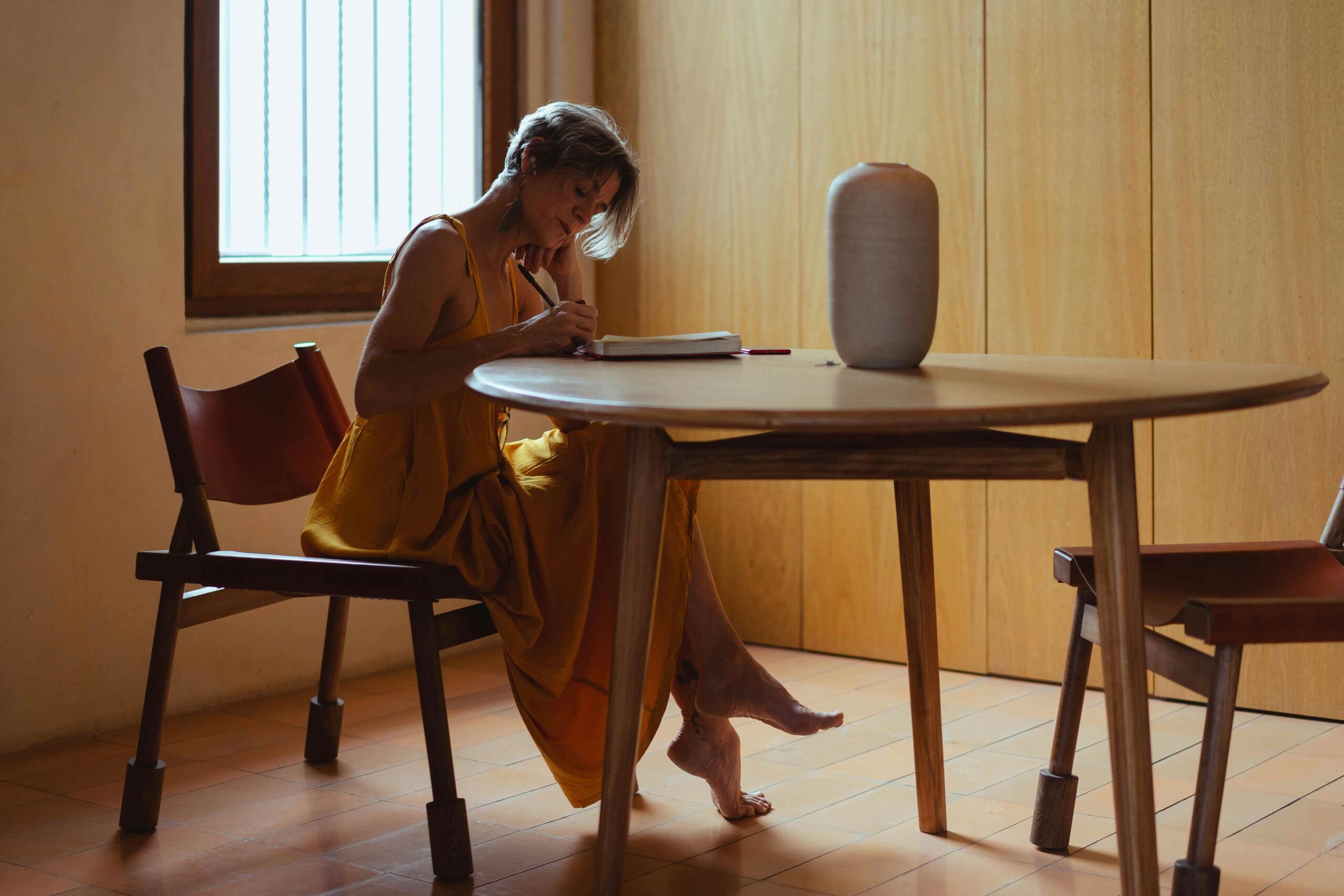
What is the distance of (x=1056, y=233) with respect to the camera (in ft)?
10.6

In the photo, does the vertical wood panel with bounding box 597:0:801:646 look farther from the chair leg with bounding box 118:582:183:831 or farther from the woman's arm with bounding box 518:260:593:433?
the chair leg with bounding box 118:582:183:831

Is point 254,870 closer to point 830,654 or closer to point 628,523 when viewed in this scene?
point 628,523

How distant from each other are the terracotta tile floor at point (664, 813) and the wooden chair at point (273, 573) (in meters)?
0.10

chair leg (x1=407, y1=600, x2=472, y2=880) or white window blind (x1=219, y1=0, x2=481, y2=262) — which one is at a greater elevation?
white window blind (x1=219, y1=0, x2=481, y2=262)

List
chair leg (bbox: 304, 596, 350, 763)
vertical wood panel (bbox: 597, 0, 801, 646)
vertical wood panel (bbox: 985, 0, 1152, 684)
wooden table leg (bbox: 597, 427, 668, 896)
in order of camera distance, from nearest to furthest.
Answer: wooden table leg (bbox: 597, 427, 668, 896) < chair leg (bbox: 304, 596, 350, 763) < vertical wood panel (bbox: 985, 0, 1152, 684) < vertical wood panel (bbox: 597, 0, 801, 646)

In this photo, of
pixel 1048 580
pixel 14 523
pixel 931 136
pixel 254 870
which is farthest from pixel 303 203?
pixel 1048 580

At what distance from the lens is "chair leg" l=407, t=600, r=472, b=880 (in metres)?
2.07

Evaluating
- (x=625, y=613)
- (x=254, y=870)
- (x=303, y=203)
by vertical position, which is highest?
(x=303, y=203)

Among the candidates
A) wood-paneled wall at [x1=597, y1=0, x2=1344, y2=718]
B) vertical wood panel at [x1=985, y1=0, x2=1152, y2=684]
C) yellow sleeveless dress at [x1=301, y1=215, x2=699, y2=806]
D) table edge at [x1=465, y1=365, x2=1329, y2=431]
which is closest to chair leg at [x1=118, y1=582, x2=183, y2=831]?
yellow sleeveless dress at [x1=301, y1=215, x2=699, y2=806]

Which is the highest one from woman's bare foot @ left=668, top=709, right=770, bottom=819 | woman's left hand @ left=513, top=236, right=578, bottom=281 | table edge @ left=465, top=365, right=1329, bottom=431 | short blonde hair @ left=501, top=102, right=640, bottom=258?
short blonde hair @ left=501, top=102, right=640, bottom=258

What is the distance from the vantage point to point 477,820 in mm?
2424

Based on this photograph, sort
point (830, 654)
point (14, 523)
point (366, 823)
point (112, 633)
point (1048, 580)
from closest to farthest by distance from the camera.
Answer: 1. point (366, 823)
2. point (14, 523)
3. point (112, 633)
4. point (1048, 580)
5. point (830, 654)

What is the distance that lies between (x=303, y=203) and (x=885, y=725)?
1.84 metres

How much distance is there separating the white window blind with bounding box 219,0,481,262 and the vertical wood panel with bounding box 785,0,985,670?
0.95 metres
